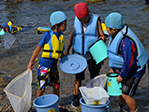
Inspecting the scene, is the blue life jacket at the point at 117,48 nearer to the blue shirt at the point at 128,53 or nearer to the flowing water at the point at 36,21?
the blue shirt at the point at 128,53

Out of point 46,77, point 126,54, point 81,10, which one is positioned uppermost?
point 81,10

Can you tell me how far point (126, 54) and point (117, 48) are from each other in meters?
0.21

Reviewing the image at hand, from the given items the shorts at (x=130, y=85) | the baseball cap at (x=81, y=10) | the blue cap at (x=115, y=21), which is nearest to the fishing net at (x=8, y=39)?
the baseball cap at (x=81, y=10)

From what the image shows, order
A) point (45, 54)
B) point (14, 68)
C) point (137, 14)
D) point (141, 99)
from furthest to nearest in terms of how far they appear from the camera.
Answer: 1. point (137, 14)
2. point (14, 68)
3. point (141, 99)
4. point (45, 54)

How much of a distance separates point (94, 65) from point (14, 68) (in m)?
3.48

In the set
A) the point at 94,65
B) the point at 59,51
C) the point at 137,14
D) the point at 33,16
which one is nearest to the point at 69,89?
the point at 94,65

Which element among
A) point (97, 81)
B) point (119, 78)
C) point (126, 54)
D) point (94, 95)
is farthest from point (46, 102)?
point (126, 54)

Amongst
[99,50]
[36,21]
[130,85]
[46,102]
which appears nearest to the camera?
[130,85]

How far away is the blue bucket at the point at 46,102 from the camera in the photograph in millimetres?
3122

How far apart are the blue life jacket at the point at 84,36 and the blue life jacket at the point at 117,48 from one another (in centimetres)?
61

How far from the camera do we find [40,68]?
12.3ft

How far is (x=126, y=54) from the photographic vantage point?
10.1ft

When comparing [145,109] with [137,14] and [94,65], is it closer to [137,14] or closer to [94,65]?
[94,65]

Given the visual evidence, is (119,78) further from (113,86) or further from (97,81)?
(97,81)
